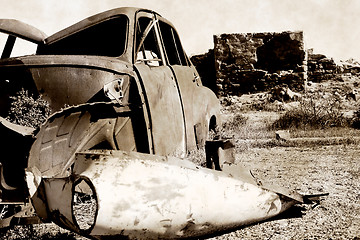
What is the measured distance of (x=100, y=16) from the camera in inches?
154

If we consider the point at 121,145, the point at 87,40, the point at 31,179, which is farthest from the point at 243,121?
the point at 31,179

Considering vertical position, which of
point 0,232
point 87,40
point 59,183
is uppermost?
point 87,40

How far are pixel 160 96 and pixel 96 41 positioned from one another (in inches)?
44.7

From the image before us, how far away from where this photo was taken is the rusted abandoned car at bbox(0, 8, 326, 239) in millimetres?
2170

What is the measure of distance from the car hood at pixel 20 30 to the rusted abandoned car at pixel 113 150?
11 mm

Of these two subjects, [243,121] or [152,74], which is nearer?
[152,74]

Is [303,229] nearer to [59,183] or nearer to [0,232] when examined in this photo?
[59,183]

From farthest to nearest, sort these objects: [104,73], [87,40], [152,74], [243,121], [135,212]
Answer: [243,121], [87,40], [152,74], [104,73], [135,212]

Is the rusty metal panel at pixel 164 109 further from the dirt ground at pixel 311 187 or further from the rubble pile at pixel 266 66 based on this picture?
the rubble pile at pixel 266 66

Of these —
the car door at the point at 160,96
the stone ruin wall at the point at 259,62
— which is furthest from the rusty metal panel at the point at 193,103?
the stone ruin wall at the point at 259,62

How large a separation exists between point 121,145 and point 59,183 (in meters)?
0.99

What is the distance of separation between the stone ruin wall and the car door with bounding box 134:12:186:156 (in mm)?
12005

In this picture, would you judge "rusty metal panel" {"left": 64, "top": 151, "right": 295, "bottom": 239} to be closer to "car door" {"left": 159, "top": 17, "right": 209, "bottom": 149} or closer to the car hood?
"car door" {"left": 159, "top": 17, "right": 209, "bottom": 149}

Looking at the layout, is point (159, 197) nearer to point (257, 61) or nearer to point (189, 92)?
point (189, 92)
